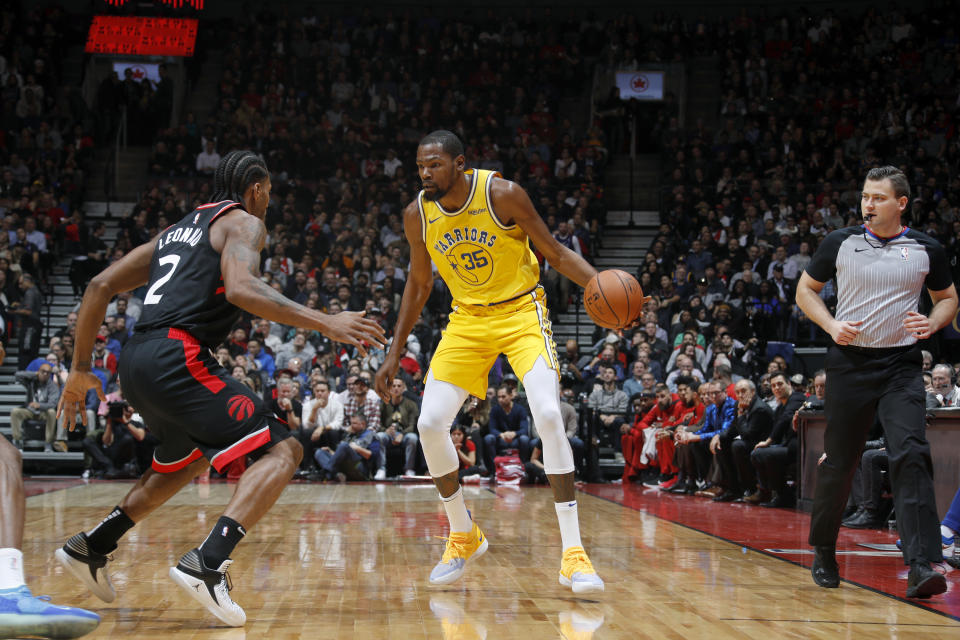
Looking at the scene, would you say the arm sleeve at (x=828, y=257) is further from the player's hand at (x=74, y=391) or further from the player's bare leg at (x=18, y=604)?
the player's bare leg at (x=18, y=604)

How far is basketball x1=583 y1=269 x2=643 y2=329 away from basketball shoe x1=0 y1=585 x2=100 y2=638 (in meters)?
2.54

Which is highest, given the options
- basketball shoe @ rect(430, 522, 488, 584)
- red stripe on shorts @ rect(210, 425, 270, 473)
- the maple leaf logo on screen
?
the maple leaf logo on screen

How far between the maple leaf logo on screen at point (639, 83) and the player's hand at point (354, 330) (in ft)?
59.0

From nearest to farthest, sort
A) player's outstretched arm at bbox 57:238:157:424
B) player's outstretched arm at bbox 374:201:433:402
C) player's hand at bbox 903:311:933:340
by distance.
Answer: player's outstretched arm at bbox 57:238:157:424, player's hand at bbox 903:311:933:340, player's outstretched arm at bbox 374:201:433:402

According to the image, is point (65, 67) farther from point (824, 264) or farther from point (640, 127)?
point (824, 264)

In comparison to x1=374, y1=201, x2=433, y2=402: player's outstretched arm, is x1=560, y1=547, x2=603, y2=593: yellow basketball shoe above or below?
below

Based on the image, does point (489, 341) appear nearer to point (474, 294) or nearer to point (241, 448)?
point (474, 294)

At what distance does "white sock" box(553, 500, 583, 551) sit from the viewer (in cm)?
435

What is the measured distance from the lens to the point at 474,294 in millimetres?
4680

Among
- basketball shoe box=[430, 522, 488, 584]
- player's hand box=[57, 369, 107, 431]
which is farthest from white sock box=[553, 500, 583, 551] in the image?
player's hand box=[57, 369, 107, 431]

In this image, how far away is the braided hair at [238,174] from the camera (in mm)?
3955

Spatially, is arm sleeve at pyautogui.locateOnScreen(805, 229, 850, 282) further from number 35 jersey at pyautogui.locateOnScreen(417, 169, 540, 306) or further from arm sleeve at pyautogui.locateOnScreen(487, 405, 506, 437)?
arm sleeve at pyautogui.locateOnScreen(487, 405, 506, 437)

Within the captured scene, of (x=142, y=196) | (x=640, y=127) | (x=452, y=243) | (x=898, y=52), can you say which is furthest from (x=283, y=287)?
(x=898, y=52)

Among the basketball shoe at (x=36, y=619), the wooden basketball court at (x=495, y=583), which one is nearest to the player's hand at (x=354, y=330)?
the wooden basketball court at (x=495, y=583)
